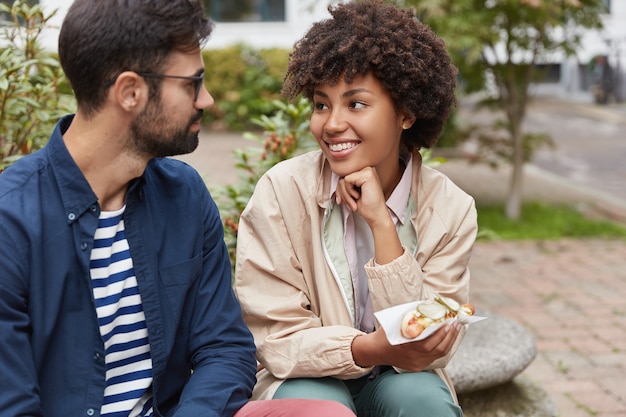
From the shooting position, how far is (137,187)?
2.14 metres

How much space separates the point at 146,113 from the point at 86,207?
265 mm

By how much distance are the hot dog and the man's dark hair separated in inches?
33.4

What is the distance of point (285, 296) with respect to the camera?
244 centimetres

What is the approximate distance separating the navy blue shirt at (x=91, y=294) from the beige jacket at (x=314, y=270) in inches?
4.8

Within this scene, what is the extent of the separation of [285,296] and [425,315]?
1.64 ft

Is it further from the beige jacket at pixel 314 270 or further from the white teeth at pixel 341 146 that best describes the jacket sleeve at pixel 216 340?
the white teeth at pixel 341 146

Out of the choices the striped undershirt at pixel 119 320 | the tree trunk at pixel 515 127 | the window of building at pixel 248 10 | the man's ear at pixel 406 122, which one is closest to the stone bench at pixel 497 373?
the man's ear at pixel 406 122

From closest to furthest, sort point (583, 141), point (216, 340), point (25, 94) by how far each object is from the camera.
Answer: point (216, 340), point (25, 94), point (583, 141)

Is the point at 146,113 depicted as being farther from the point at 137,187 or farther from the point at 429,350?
the point at 429,350

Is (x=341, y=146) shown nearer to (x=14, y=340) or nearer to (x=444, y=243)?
(x=444, y=243)

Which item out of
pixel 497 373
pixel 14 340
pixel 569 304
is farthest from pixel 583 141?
pixel 14 340

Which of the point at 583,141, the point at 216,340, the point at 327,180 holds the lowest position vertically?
the point at 583,141

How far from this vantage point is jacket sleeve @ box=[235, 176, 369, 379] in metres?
2.34

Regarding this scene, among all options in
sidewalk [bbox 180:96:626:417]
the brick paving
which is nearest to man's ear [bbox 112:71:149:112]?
sidewalk [bbox 180:96:626:417]
